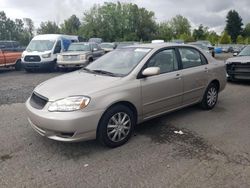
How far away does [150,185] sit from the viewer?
297cm

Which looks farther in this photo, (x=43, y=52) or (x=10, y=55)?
(x=10, y=55)

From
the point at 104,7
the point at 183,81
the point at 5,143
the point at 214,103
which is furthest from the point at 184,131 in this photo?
the point at 104,7

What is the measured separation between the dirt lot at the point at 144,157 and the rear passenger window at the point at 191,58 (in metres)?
1.13

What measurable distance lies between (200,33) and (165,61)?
2688 inches

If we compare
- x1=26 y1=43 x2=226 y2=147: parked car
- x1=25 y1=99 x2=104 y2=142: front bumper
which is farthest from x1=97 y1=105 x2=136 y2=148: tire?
x1=25 y1=99 x2=104 y2=142: front bumper

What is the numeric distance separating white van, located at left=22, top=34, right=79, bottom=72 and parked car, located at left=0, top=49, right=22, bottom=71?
0.82 meters

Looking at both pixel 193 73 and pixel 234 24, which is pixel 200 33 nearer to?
pixel 234 24

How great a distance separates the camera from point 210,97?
19.3 ft

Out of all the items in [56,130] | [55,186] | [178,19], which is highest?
[178,19]

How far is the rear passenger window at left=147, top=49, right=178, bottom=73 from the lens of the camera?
4.59 metres

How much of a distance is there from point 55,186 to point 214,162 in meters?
2.09

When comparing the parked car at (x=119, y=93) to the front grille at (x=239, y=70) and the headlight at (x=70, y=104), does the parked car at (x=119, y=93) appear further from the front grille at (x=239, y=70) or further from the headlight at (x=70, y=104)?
the front grille at (x=239, y=70)

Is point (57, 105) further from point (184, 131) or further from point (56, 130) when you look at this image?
point (184, 131)

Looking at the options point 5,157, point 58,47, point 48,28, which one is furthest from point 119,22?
point 5,157
